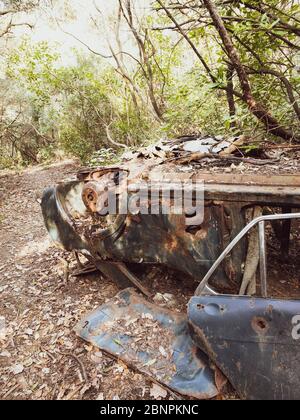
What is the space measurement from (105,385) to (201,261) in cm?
135

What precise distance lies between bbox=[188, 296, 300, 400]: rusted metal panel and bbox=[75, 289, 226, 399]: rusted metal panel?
0.36m

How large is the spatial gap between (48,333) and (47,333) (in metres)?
0.01

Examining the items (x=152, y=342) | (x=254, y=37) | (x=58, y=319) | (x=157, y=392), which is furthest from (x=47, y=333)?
(x=254, y=37)

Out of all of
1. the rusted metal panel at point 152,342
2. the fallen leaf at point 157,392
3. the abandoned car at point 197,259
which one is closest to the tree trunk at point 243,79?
the abandoned car at point 197,259

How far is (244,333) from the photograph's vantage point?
2.02 metres

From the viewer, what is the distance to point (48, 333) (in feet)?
10.9

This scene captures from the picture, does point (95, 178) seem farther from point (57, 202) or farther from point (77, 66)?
point (77, 66)

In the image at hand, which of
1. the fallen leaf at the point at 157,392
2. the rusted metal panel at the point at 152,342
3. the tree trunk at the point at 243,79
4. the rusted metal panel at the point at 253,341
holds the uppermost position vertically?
the tree trunk at the point at 243,79

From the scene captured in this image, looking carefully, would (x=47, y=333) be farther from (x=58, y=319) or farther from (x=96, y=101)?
(x=96, y=101)

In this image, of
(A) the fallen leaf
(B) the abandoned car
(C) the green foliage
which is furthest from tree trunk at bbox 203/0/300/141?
(A) the fallen leaf

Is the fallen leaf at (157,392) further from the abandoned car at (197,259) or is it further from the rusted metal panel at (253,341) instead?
the rusted metal panel at (253,341)

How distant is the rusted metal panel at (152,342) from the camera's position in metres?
2.46

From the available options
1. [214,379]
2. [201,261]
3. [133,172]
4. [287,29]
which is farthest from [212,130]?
[214,379]

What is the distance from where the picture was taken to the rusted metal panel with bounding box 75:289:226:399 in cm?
246
